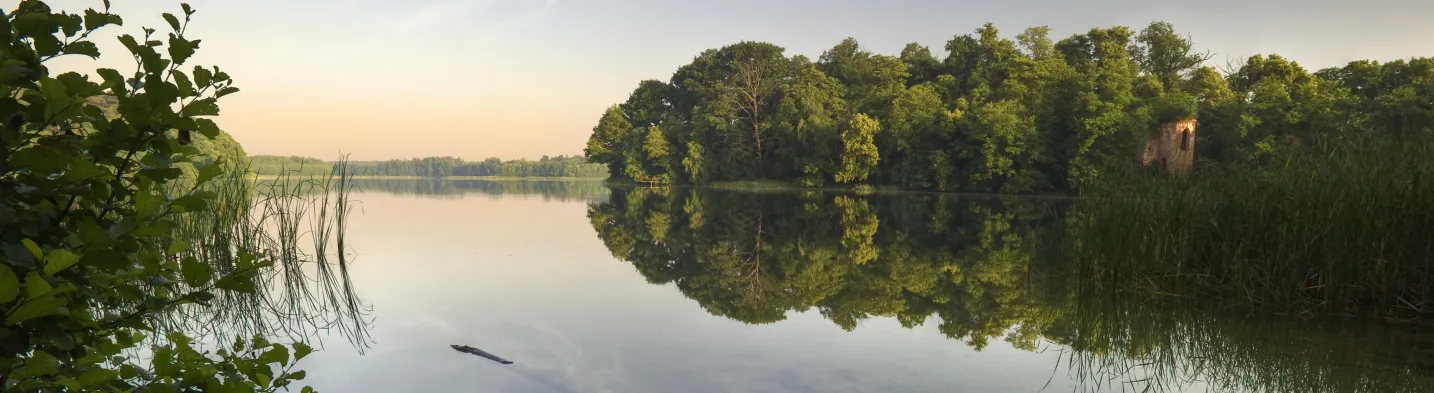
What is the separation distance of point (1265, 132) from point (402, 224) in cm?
3281

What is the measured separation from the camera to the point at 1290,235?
21.5ft

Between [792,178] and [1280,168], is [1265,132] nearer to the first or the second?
[792,178]

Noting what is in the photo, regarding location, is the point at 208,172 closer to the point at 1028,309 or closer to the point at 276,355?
the point at 276,355

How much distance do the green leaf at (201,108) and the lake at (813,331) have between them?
3337 millimetres

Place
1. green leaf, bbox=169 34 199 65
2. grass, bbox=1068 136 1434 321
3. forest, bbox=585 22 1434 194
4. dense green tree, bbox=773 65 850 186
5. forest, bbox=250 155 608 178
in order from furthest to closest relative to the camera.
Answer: forest, bbox=250 155 608 178
dense green tree, bbox=773 65 850 186
forest, bbox=585 22 1434 194
grass, bbox=1068 136 1434 321
green leaf, bbox=169 34 199 65

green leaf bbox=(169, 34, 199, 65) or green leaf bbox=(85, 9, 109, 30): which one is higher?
green leaf bbox=(85, 9, 109, 30)

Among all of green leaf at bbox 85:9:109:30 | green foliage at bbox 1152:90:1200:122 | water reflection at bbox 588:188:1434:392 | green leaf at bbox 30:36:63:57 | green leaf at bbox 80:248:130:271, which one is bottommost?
water reflection at bbox 588:188:1434:392

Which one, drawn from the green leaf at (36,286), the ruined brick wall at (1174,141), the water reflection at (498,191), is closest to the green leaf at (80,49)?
the green leaf at (36,286)

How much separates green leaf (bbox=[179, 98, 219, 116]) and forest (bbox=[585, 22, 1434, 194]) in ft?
84.7

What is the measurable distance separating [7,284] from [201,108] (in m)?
0.51

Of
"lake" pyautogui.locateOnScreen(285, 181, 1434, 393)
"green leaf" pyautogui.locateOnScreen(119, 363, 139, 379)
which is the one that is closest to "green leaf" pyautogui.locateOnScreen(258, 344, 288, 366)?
"green leaf" pyautogui.locateOnScreen(119, 363, 139, 379)

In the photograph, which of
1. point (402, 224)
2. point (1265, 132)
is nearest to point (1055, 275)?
point (402, 224)

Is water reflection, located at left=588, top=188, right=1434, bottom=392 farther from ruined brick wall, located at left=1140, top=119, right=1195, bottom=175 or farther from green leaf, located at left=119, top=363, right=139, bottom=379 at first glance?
ruined brick wall, located at left=1140, top=119, right=1195, bottom=175

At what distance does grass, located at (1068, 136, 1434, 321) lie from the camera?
6246mm
